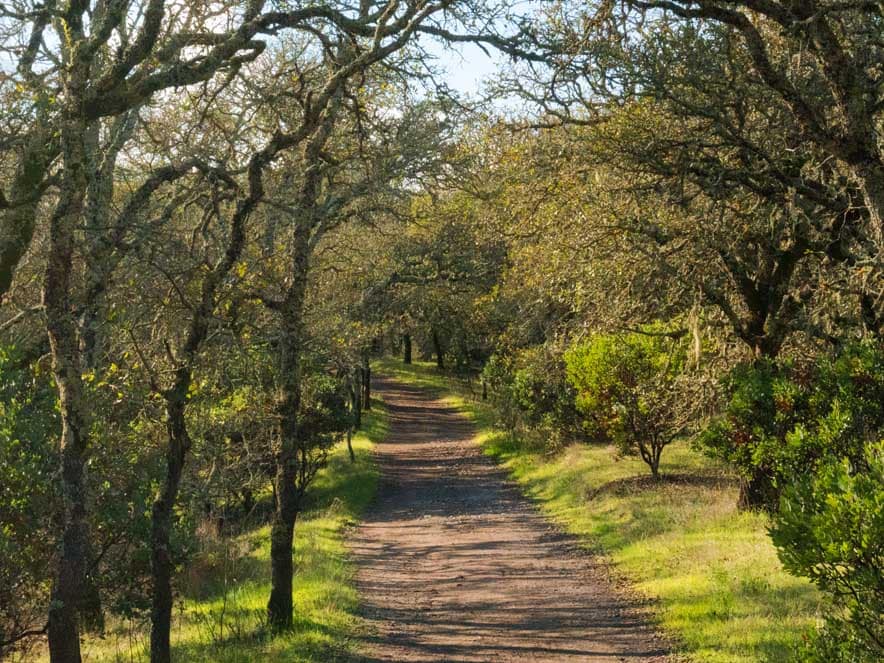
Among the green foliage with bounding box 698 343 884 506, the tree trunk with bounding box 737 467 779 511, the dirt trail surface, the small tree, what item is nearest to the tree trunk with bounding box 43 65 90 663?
the dirt trail surface

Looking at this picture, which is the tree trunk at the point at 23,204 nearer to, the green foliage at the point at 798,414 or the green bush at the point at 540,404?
the green foliage at the point at 798,414

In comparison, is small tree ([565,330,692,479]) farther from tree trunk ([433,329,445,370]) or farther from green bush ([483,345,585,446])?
tree trunk ([433,329,445,370])

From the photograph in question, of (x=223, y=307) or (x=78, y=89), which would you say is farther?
(x=223, y=307)

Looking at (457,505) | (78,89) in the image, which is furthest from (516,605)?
(457,505)

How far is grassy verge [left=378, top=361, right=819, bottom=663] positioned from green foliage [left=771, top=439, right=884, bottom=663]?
4.69ft

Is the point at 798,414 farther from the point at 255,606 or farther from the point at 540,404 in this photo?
the point at 540,404

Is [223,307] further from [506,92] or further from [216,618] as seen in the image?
[506,92]

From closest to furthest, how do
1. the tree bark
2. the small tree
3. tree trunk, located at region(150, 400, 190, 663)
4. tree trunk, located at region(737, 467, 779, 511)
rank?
tree trunk, located at region(150, 400, 190, 663)
the tree bark
tree trunk, located at region(737, 467, 779, 511)
the small tree

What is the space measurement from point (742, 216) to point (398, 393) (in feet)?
131

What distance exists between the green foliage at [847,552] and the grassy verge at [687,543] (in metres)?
1.43

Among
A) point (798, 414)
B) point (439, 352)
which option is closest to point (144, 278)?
point (798, 414)

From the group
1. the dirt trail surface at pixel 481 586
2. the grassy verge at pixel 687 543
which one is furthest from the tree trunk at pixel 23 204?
the grassy verge at pixel 687 543

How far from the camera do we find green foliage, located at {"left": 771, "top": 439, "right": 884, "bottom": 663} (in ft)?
16.1

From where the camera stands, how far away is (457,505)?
64.3ft
